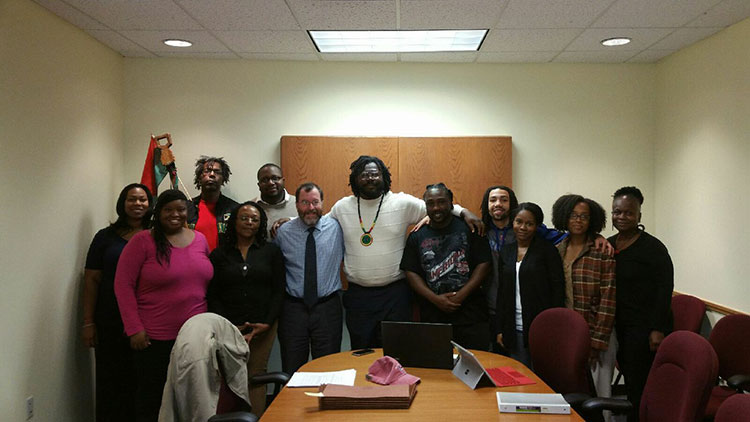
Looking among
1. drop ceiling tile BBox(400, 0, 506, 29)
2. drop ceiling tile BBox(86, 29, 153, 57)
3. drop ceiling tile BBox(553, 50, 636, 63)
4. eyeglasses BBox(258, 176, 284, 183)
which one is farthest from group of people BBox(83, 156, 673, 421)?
drop ceiling tile BBox(553, 50, 636, 63)

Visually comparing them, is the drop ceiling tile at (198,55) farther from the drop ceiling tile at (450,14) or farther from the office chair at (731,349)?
the office chair at (731,349)

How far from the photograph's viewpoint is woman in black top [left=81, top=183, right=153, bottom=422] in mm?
3600

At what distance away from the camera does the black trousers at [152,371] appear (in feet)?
10.2

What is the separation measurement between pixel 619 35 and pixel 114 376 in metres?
4.25

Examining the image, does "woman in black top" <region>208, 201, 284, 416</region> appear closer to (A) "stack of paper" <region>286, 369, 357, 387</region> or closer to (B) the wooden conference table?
(A) "stack of paper" <region>286, 369, 357, 387</region>

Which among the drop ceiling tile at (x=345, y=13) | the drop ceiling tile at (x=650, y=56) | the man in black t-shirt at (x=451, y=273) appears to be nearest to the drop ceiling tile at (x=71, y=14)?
the drop ceiling tile at (x=345, y=13)

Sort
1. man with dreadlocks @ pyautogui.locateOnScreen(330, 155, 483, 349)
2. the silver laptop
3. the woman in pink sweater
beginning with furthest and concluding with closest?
man with dreadlocks @ pyautogui.locateOnScreen(330, 155, 483, 349) → the woman in pink sweater → the silver laptop

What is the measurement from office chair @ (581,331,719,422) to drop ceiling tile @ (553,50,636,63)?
9.52 ft

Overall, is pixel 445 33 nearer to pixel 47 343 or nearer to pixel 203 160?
pixel 203 160

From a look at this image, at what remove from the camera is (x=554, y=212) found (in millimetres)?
3453

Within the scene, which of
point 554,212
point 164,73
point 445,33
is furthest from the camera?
point 164,73

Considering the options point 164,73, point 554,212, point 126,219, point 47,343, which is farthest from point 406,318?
point 164,73

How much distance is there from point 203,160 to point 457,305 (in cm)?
229

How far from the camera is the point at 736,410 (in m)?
1.60
